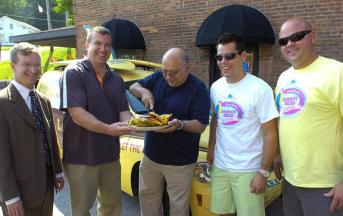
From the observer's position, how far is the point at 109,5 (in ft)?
38.1

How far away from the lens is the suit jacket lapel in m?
2.57

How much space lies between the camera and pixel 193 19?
930 centimetres

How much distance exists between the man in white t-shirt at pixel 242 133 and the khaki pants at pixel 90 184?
96 cm

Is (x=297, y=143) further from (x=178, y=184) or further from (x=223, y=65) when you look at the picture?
(x=178, y=184)

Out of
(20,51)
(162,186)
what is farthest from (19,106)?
(162,186)

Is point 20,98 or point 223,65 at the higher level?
point 223,65

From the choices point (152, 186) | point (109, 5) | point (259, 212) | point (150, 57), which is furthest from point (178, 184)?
point (109, 5)

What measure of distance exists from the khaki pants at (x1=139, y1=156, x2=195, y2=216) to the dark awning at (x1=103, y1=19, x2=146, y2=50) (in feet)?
24.1

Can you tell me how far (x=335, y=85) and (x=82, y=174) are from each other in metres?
2.02

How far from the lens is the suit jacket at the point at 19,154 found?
2486mm

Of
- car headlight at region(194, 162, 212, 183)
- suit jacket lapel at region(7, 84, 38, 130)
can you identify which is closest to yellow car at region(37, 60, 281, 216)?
car headlight at region(194, 162, 212, 183)

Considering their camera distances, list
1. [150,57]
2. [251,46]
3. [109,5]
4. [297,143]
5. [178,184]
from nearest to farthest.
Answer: [297,143]
[178,184]
[251,46]
[150,57]
[109,5]

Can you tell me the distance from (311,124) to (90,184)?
1.80 metres

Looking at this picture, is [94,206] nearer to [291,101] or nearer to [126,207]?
[126,207]
